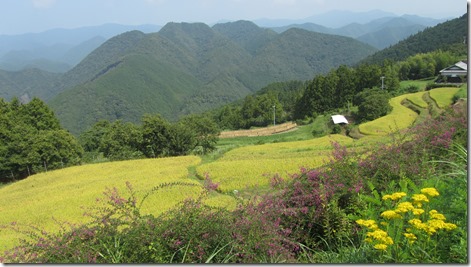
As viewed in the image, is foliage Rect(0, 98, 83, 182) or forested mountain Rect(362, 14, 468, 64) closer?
foliage Rect(0, 98, 83, 182)

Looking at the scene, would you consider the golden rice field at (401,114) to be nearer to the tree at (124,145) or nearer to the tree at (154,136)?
the tree at (154,136)

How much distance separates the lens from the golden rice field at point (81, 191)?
14.1m

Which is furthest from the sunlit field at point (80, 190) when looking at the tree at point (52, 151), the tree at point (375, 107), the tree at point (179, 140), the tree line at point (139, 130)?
the tree at point (375, 107)

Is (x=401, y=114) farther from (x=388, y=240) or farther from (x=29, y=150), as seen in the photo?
(x=388, y=240)

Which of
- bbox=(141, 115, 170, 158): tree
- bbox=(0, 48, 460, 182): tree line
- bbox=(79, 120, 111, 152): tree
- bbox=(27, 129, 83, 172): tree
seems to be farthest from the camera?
bbox=(79, 120, 111, 152): tree

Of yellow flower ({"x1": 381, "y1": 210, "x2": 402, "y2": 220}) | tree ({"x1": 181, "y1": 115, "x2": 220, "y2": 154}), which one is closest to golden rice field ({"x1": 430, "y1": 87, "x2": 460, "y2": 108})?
tree ({"x1": 181, "y1": 115, "x2": 220, "y2": 154})

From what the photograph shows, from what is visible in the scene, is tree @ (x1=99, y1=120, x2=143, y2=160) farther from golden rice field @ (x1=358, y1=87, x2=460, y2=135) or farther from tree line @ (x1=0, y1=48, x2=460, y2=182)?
golden rice field @ (x1=358, y1=87, x2=460, y2=135)

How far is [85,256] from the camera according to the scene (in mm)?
4160

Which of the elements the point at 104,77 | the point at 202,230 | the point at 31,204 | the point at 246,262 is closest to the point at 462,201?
the point at 246,262

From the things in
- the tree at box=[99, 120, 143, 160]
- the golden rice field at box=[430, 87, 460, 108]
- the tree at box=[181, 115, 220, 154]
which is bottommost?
the tree at box=[181, 115, 220, 154]

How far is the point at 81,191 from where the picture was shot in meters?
18.4

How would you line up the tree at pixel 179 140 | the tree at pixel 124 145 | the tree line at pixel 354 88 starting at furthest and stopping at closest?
the tree line at pixel 354 88, the tree at pixel 124 145, the tree at pixel 179 140

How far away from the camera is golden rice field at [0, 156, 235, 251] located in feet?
46.3

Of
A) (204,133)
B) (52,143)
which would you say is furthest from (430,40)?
(52,143)
